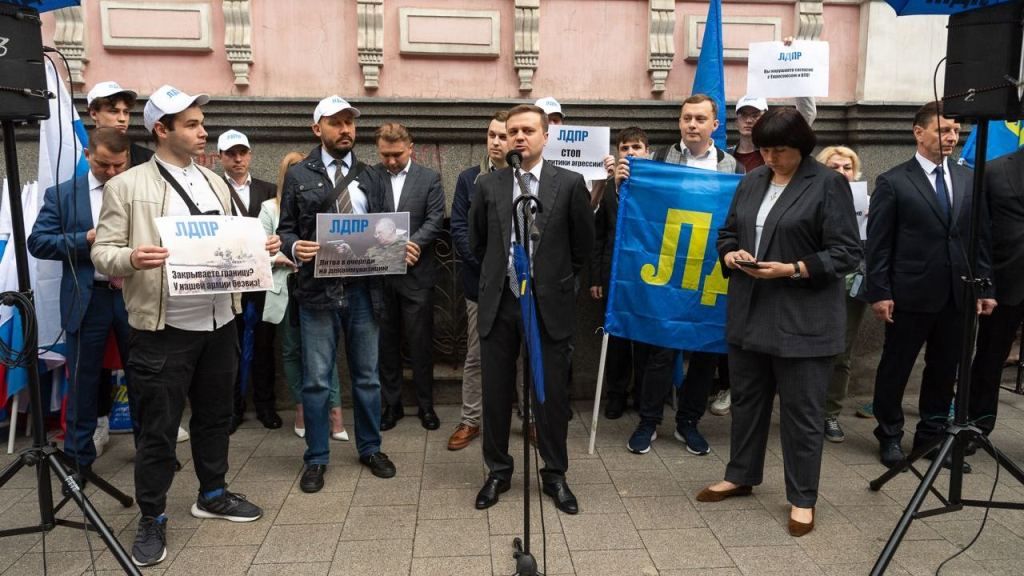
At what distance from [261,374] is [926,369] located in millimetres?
4787

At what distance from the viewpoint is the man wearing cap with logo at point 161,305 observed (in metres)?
3.48

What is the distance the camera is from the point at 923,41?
6512 millimetres

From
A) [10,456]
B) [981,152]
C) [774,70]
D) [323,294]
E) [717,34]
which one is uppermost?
[717,34]

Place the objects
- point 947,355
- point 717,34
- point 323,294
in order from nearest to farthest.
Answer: point 323,294 → point 947,355 → point 717,34

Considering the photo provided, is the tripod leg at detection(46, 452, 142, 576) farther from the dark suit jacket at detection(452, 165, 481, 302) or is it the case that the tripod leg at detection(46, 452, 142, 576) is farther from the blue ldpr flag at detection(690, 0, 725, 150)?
the blue ldpr flag at detection(690, 0, 725, 150)

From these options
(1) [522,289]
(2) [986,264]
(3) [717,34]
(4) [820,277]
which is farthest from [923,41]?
(1) [522,289]

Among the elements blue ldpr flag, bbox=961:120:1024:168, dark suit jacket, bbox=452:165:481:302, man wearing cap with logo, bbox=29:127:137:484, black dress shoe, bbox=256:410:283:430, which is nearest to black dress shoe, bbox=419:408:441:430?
dark suit jacket, bbox=452:165:481:302

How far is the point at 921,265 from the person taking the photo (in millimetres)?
4691

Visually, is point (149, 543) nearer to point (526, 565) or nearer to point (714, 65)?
point (526, 565)

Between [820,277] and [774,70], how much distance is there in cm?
234

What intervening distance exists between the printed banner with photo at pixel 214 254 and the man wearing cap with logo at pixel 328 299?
532mm

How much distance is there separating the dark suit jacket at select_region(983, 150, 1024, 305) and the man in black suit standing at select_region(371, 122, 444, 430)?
3.66 m

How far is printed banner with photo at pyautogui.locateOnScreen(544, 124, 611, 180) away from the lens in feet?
16.9

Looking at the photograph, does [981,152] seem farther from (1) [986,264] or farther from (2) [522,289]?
(2) [522,289]
